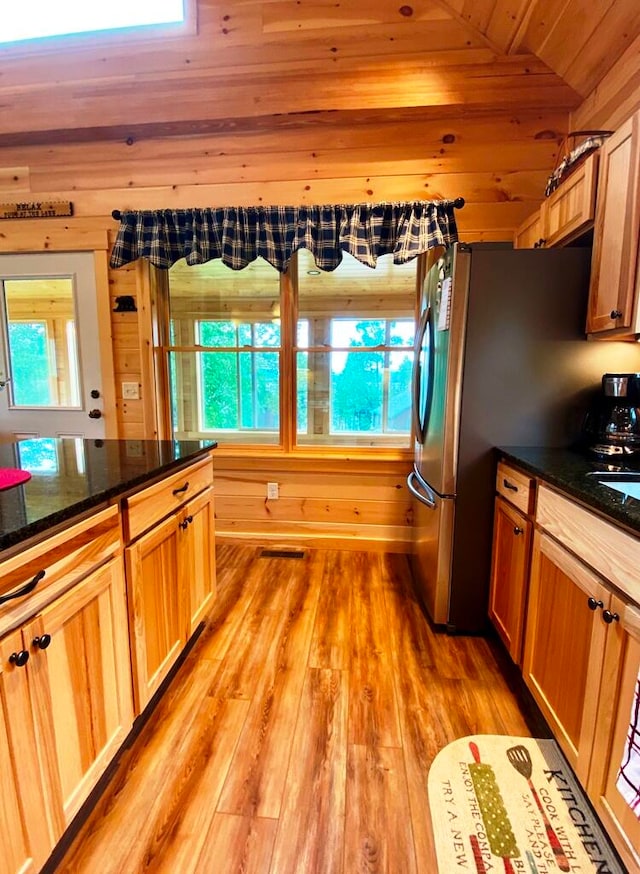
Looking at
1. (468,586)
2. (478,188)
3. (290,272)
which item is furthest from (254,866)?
(478,188)

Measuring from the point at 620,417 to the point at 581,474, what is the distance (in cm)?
46

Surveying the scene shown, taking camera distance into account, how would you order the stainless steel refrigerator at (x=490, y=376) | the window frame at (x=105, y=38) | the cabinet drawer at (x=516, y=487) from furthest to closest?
the window frame at (x=105, y=38), the stainless steel refrigerator at (x=490, y=376), the cabinet drawer at (x=516, y=487)

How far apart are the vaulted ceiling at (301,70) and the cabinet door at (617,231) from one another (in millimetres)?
1109

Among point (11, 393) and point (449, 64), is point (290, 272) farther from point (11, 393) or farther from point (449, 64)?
point (11, 393)

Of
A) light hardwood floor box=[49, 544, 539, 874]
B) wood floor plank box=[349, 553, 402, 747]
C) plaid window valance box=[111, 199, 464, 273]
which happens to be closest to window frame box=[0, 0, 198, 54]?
plaid window valance box=[111, 199, 464, 273]

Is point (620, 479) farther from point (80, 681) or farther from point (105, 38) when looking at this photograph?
point (105, 38)

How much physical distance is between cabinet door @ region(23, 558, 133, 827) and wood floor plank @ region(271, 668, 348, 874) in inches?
21.4

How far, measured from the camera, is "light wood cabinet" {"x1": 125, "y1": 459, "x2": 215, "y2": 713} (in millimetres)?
1315

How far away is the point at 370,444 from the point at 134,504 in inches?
76.4

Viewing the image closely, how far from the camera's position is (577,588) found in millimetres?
1204

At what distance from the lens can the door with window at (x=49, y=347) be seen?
291 cm

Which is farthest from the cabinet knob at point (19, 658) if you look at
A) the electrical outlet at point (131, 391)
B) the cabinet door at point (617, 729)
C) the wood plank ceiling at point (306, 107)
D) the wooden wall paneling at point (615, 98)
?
the wooden wall paneling at point (615, 98)

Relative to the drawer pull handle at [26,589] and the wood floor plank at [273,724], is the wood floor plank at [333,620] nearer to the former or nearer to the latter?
the wood floor plank at [273,724]

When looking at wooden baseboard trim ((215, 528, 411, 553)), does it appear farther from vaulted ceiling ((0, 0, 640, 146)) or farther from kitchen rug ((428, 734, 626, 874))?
vaulted ceiling ((0, 0, 640, 146))
